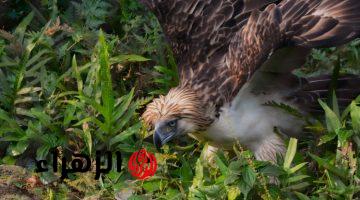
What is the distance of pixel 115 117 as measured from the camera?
21.7ft

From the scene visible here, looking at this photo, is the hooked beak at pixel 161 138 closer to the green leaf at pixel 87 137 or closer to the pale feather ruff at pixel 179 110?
the pale feather ruff at pixel 179 110

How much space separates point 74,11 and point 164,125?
2075 mm

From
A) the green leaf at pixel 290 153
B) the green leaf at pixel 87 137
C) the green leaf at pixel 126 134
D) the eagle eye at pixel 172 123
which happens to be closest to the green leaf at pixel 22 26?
the green leaf at pixel 87 137

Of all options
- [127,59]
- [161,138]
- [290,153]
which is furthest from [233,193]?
[127,59]

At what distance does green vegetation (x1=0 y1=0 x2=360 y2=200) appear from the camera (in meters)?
5.77

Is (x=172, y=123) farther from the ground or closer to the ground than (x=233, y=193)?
farther from the ground

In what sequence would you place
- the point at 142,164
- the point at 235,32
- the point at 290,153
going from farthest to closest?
the point at 235,32
the point at 142,164
the point at 290,153

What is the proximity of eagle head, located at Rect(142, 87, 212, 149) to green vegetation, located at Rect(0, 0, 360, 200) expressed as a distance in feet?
0.60

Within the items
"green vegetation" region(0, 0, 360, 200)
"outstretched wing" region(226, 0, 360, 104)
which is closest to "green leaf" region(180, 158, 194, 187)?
"green vegetation" region(0, 0, 360, 200)

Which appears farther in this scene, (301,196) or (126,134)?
(126,134)

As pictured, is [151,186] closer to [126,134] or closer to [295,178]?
[126,134]

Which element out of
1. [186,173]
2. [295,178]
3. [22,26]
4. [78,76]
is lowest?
[295,178]

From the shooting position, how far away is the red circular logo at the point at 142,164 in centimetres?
632

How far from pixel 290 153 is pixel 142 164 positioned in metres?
1.09
